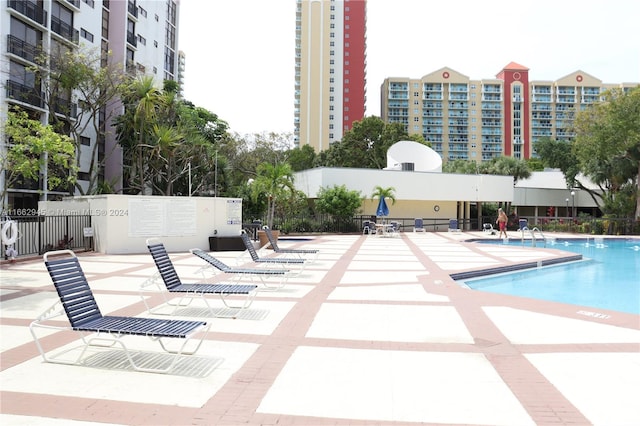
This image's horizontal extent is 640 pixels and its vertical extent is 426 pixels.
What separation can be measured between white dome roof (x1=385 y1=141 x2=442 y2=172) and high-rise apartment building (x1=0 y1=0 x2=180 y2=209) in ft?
58.8

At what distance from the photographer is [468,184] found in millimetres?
33062

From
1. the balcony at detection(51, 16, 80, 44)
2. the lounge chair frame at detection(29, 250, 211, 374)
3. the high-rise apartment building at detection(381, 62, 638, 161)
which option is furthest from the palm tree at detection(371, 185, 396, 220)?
the high-rise apartment building at detection(381, 62, 638, 161)

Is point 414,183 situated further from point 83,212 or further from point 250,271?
point 250,271

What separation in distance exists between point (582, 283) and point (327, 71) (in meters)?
93.1

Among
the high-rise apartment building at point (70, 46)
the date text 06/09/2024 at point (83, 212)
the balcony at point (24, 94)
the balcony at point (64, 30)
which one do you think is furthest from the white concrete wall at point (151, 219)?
the balcony at point (64, 30)

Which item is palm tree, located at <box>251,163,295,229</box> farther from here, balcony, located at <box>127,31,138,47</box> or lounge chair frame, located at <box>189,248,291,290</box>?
balcony, located at <box>127,31,138,47</box>

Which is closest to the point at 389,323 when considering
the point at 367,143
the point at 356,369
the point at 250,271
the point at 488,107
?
the point at 356,369

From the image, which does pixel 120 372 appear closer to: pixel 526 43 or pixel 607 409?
pixel 607 409

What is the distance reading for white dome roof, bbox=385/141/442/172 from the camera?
34844 mm

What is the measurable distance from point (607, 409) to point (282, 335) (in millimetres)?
3398

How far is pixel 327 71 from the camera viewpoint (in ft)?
325

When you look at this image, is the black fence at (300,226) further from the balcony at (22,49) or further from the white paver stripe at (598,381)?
the balcony at (22,49)

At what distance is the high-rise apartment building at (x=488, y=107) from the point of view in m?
108

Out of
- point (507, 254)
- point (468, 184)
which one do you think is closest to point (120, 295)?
point (507, 254)
